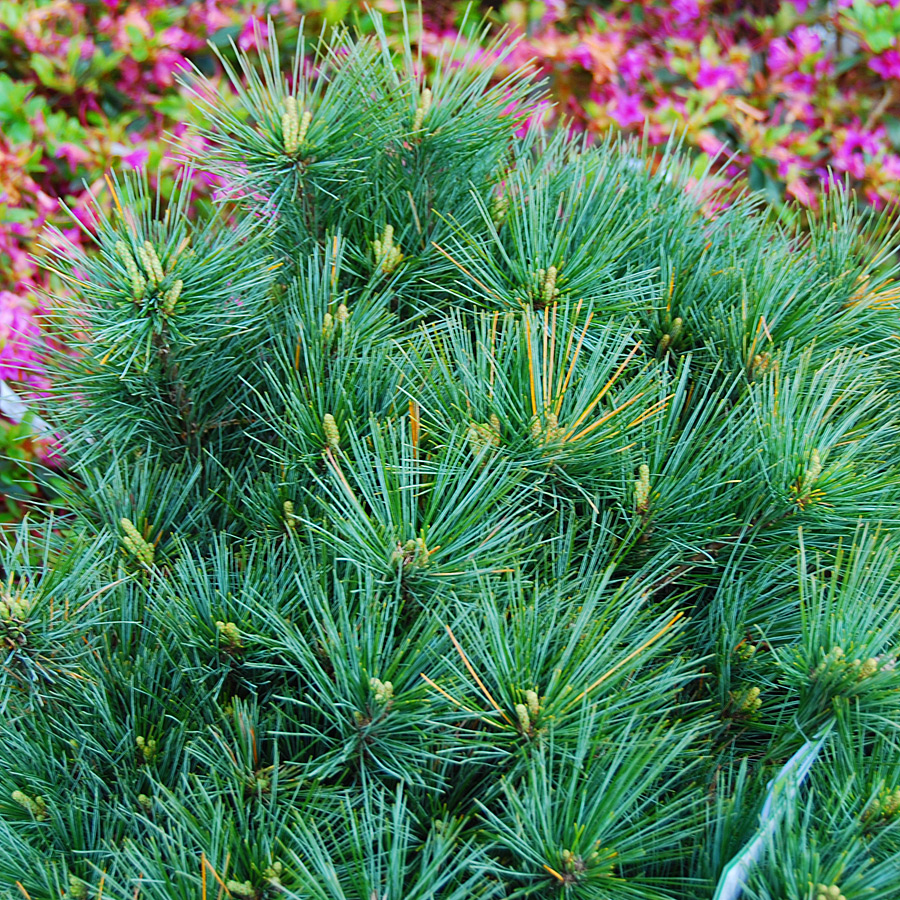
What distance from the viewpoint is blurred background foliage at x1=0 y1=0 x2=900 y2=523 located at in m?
1.64

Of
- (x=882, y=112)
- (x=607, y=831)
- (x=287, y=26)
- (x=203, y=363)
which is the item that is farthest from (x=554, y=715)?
(x=882, y=112)

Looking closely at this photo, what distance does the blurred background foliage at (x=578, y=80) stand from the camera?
164cm

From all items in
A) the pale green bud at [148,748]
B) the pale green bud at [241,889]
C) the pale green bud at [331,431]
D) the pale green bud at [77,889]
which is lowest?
the pale green bud at [77,889]

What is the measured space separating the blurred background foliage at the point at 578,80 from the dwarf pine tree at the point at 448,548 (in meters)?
0.93

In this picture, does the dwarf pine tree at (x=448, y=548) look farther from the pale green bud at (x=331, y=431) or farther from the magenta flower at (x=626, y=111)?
the magenta flower at (x=626, y=111)

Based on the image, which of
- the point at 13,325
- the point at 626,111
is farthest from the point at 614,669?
the point at 626,111

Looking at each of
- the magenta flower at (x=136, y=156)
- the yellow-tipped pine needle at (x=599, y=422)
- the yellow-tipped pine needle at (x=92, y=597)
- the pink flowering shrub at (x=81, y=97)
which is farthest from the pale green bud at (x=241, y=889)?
the magenta flower at (x=136, y=156)

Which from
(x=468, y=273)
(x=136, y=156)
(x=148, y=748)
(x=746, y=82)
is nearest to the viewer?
(x=148, y=748)

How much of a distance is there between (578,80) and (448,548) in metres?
1.72

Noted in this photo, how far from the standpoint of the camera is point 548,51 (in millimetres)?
1886

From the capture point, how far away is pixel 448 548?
0.59m

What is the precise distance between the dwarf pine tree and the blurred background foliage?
0.93 m

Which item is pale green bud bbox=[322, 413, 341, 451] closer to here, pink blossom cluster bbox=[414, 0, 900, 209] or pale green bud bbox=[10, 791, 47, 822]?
Answer: pale green bud bbox=[10, 791, 47, 822]

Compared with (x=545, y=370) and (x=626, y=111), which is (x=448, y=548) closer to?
(x=545, y=370)
